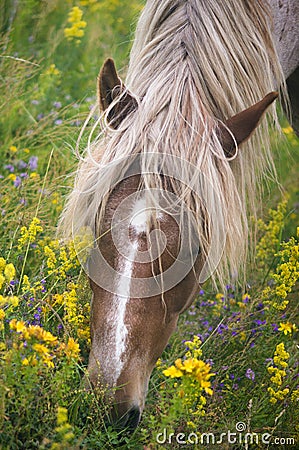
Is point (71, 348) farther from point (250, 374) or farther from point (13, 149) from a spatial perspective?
point (13, 149)

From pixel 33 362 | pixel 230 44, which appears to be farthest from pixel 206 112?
pixel 33 362

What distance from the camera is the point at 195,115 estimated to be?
252 centimetres

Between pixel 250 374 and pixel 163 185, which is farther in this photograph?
pixel 250 374

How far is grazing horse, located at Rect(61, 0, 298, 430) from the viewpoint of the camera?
2240mm

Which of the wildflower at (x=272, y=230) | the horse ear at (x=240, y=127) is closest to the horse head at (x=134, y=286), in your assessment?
the horse ear at (x=240, y=127)

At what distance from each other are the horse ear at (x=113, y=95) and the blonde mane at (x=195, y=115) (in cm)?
5

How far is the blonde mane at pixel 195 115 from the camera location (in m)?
2.39

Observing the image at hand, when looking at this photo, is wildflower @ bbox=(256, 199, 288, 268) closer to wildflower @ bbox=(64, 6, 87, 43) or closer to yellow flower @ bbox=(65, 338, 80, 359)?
yellow flower @ bbox=(65, 338, 80, 359)

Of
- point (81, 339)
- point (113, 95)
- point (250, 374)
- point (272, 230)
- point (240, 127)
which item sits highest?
point (113, 95)

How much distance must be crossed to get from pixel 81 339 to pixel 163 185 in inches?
32.1

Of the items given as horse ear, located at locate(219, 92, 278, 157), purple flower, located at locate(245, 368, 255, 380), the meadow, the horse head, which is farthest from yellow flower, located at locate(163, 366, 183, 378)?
purple flower, located at locate(245, 368, 255, 380)

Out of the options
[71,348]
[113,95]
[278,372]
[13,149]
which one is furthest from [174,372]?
[13,149]

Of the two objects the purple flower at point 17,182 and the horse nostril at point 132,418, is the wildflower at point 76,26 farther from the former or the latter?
the horse nostril at point 132,418

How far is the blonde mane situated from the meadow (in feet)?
0.85
